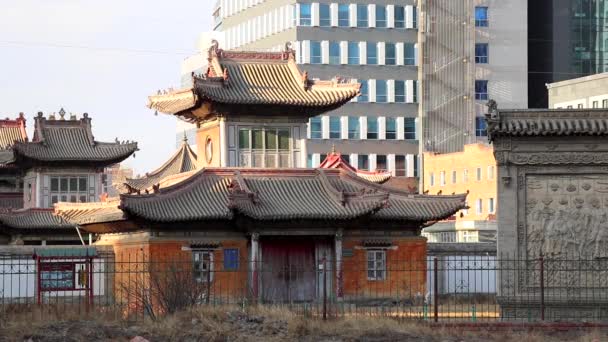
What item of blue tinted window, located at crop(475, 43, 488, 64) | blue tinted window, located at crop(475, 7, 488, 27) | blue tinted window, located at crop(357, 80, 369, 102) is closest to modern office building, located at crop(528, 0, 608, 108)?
blue tinted window, located at crop(475, 43, 488, 64)

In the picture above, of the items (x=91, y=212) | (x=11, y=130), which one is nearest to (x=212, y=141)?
(x=91, y=212)

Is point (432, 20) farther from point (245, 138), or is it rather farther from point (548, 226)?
point (548, 226)

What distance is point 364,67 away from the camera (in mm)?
123875

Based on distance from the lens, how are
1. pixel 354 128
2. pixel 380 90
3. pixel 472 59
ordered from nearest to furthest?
pixel 472 59 → pixel 380 90 → pixel 354 128

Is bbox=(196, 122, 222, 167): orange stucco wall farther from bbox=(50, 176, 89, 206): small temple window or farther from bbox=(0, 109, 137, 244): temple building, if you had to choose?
bbox=(50, 176, 89, 206): small temple window

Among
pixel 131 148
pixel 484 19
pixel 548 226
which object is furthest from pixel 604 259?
pixel 484 19

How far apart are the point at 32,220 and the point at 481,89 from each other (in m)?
50.3

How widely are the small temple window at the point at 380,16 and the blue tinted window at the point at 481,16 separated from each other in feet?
22.7

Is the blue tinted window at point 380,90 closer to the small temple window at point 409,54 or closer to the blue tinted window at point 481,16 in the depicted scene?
the small temple window at point 409,54

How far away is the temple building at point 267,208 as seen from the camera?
2405 inches

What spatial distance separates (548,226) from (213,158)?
23213 mm

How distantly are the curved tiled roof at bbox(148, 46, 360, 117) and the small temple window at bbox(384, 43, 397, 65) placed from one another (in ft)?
185

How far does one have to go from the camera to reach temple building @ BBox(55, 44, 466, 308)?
2405 inches

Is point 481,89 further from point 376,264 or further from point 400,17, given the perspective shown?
point 376,264
